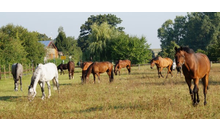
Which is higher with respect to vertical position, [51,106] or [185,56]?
[185,56]

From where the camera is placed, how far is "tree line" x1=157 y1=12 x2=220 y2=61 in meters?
75.6

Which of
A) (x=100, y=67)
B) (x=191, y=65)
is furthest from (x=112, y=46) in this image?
(x=191, y=65)

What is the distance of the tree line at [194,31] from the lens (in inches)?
2977

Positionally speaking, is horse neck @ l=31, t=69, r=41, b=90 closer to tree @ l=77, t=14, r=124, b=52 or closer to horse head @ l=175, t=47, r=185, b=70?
horse head @ l=175, t=47, r=185, b=70

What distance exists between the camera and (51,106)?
8.93 meters

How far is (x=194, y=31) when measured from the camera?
7894cm

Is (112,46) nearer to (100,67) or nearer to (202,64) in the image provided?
(100,67)

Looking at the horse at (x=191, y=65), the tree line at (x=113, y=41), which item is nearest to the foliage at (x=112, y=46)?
the tree line at (x=113, y=41)

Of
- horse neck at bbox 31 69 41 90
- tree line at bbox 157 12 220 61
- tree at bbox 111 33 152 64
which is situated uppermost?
tree line at bbox 157 12 220 61

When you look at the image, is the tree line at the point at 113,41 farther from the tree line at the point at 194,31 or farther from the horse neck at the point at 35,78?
the horse neck at the point at 35,78

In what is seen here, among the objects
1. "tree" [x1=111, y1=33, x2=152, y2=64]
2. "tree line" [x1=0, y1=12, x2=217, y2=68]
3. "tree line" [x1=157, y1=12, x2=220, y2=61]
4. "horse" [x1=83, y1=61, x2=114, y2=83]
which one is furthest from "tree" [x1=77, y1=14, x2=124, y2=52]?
"horse" [x1=83, y1=61, x2=114, y2=83]

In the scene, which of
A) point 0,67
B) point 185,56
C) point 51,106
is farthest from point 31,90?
point 0,67
